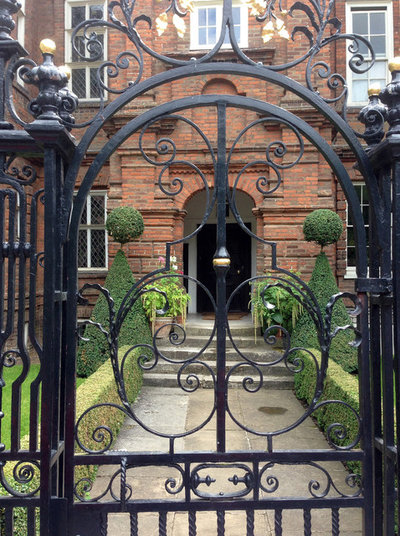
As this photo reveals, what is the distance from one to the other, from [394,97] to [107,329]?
20.5 ft

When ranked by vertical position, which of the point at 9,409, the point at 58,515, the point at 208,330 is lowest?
the point at 9,409

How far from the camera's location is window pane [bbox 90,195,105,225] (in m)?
10.1

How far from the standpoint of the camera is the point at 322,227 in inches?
318

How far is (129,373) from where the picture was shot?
20.9 feet

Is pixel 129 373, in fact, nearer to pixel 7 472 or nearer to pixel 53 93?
pixel 7 472

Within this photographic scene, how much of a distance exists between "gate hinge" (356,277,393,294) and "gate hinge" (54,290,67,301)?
1537 mm

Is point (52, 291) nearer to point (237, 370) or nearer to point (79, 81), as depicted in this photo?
point (237, 370)

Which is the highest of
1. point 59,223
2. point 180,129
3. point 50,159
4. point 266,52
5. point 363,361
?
point 266,52

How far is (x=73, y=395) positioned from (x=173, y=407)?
4.18 meters

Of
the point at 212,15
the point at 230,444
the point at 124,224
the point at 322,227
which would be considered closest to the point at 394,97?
the point at 230,444

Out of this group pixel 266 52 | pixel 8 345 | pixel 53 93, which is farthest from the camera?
pixel 266 52

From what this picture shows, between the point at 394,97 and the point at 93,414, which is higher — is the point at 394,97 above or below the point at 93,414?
above

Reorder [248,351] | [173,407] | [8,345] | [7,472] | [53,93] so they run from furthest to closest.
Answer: [8,345] < [248,351] < [173,407] < [7,472] < [53,93]

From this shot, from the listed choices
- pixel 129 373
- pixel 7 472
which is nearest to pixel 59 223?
pixel 7 472
